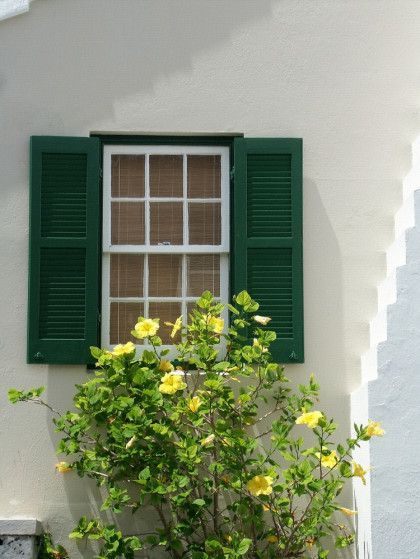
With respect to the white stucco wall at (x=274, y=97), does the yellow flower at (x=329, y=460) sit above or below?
below

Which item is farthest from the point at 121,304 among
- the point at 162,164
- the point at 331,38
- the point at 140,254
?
the point at 331,38

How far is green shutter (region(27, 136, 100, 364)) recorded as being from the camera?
23.0ft

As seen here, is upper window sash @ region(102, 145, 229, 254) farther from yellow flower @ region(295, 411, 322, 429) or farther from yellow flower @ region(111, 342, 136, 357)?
yellow flower @ region(295, 411, 322, 429)

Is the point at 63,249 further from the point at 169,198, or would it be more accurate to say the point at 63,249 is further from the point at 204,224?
the point at 204,224

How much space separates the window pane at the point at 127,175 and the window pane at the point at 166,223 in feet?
0.47

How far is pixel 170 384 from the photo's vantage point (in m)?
6.57

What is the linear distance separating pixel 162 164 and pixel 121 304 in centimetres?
91

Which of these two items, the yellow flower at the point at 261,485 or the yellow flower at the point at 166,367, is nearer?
the yellow flower at the point at 261,485

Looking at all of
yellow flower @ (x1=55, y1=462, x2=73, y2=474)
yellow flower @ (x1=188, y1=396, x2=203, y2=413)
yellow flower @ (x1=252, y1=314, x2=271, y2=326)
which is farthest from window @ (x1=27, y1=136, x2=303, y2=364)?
yellow flower @ (x1=188, y1=396, x2=203, y2=413)

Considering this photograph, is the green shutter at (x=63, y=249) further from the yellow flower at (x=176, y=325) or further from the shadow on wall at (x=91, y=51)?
the yellow flower at (x=176, y=325)

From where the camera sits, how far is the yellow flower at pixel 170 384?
6.55 meters

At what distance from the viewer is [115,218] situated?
7266mm

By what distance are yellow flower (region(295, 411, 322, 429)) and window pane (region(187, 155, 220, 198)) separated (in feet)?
5.24

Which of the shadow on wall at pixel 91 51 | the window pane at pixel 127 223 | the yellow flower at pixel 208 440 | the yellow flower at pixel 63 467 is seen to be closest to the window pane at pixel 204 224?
the window pane at pixel 127 223
